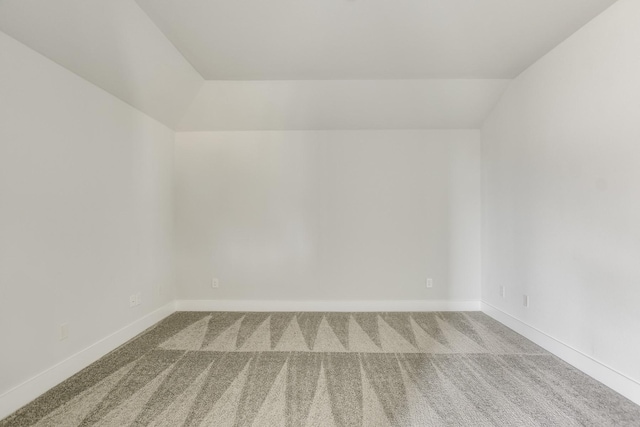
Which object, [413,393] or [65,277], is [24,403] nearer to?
[65,277]

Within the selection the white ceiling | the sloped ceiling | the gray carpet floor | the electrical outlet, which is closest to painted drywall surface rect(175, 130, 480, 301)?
the sloped ceiling

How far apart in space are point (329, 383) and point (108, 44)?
9.82 feet

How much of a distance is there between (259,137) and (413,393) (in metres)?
3.33

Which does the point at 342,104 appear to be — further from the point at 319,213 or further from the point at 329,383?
the point at 329,383

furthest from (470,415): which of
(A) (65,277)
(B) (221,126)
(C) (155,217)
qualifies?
(B) (221,126)

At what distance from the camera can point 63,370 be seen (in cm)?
236

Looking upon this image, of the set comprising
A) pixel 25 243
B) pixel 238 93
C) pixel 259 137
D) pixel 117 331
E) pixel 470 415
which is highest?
pixel 238 93

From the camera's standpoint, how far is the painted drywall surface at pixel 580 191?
2180mm

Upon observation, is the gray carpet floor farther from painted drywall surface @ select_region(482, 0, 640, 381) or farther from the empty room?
painted drywall surface @ select_region(482, 0, 640, 381)

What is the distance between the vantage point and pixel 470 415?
1.97 meters

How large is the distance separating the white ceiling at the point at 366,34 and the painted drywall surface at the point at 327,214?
39.6 inches

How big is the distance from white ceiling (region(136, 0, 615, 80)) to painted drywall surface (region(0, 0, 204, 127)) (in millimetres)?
141

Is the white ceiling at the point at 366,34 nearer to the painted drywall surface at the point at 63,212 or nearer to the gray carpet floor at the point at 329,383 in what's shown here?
the painted drywall surface at the point at 63,212

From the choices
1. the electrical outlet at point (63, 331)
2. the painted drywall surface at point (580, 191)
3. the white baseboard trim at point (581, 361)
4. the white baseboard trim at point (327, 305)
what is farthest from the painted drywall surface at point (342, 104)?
the electrical outlet at point (63, 331)
